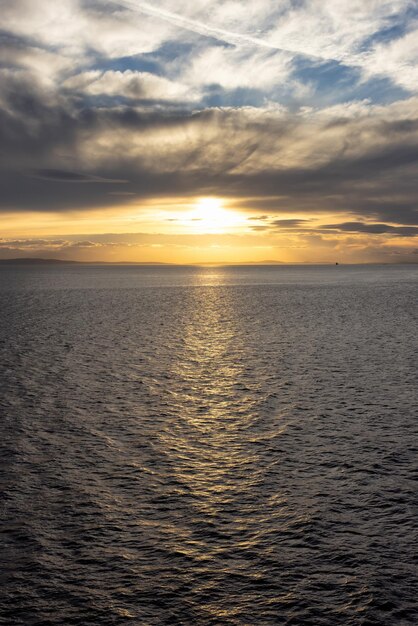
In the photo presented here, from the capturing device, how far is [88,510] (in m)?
21.0

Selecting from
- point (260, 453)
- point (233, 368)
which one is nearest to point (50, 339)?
point (233, 368)

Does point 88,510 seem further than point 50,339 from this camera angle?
No

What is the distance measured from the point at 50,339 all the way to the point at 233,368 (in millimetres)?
30163

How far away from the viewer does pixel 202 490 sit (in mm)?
22750

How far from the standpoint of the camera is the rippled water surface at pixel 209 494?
1559 cm

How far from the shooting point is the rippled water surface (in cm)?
1559

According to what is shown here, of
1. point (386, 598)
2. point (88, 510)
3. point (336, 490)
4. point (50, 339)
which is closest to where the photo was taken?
point (386, 598)

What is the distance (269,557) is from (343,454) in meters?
10.5

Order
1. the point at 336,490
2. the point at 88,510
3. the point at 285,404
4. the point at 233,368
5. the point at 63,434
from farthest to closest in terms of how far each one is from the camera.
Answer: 1. the point at 233,368
2. the point at 285,404
3. the point at 63,434
4. the point at 336,490
5. the point at 88,510

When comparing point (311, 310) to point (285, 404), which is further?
point (311, 310)

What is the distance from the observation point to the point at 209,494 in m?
22.3

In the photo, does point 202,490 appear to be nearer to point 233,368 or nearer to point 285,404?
point 285,404

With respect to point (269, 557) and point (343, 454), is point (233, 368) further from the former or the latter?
point (269, 557)

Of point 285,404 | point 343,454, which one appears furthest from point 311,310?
point 343,454
